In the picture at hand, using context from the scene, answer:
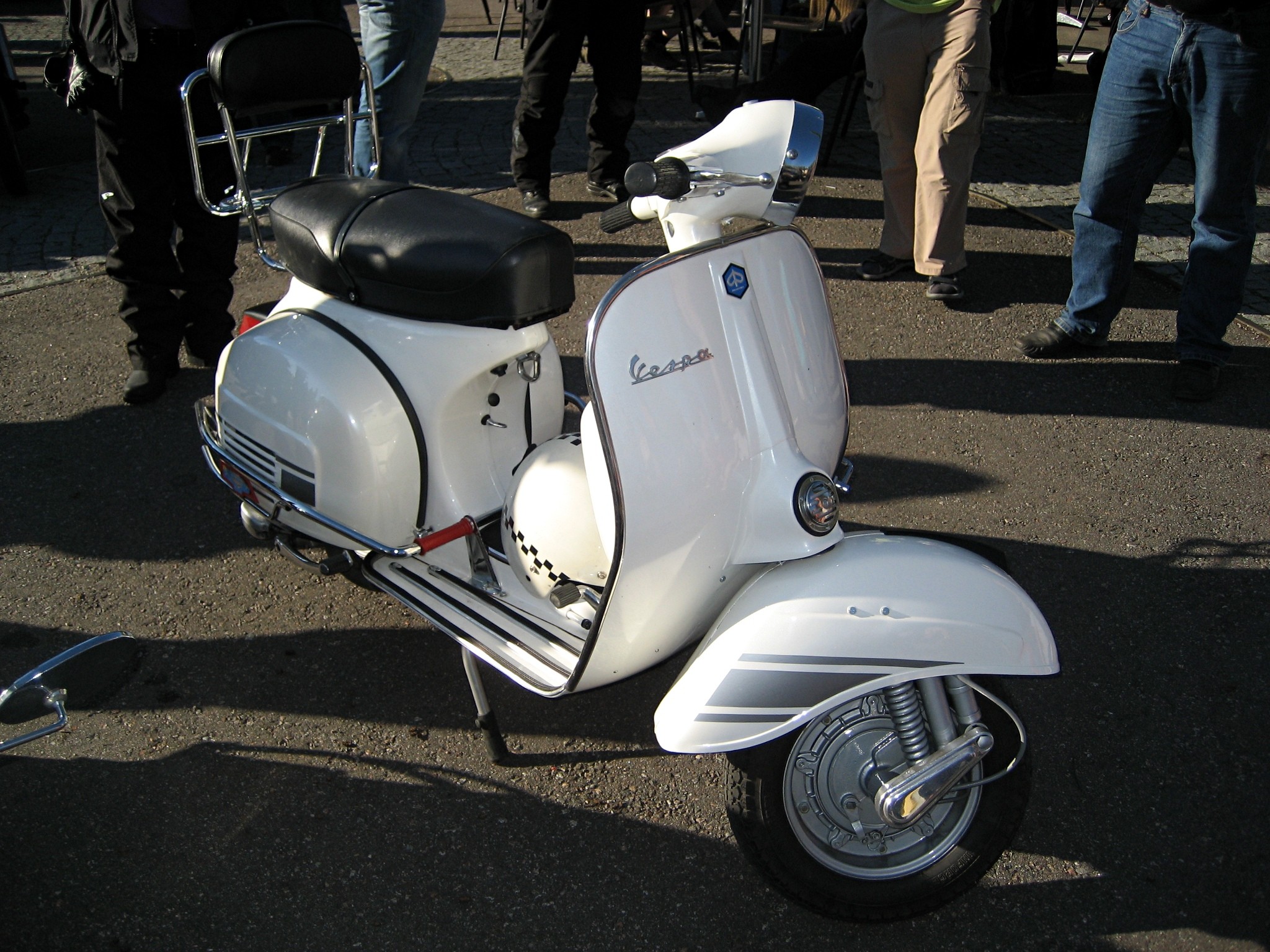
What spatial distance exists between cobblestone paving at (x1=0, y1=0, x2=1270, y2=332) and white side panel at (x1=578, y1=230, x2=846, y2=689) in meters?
3.43

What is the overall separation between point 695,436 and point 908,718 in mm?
645

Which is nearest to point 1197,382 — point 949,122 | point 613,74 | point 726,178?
point 949,122

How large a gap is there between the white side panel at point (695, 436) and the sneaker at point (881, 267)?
2.78 meters

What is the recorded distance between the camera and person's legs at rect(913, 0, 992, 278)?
158 inches

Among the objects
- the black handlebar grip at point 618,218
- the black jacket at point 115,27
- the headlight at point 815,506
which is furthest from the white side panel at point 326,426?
the black jacket at point 115,27

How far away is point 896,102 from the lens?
4.31m

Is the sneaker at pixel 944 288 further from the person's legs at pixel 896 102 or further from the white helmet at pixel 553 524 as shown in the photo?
the white helmet at pixel 553 524

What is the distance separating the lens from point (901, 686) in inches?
71.6

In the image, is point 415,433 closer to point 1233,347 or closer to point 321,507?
point 321,507

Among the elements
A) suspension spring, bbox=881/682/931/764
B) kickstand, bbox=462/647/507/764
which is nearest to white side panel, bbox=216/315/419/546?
kickstand, bbox=462/647/507/764

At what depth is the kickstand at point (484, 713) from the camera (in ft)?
7.47

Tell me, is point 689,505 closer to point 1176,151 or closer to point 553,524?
Result: point 553,524

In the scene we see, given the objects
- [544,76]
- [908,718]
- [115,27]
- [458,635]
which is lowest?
[458,635]

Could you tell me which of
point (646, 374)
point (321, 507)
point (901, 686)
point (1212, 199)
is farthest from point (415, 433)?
point (1212, 199)
